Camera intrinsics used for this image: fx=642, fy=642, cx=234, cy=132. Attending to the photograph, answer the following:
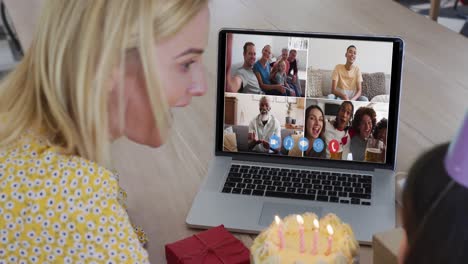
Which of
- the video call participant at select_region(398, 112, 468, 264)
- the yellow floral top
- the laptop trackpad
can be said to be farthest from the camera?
the laptop trackpad

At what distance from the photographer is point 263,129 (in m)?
1.17

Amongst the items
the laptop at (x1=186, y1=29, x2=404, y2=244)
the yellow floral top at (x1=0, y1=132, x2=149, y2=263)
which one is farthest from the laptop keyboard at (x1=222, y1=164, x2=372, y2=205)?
the yellow floral top at (x1=0, y1=132, x2=149, y2=263)

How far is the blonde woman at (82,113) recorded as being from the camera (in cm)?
76

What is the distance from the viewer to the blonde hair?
0.77 metres

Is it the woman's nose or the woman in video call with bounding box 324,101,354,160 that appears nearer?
the woman's nose

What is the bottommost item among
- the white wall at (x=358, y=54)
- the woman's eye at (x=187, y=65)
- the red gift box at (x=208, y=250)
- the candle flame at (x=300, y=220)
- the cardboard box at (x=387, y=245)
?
the red gift box at (x=208, y=250)

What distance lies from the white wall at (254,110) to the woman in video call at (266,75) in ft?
0.04

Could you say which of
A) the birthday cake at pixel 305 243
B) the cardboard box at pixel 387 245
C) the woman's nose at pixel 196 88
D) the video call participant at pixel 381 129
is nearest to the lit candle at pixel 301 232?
the birthday cake at pixel 305 243

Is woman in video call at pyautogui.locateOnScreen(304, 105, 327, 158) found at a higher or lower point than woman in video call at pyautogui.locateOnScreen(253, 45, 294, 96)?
lower

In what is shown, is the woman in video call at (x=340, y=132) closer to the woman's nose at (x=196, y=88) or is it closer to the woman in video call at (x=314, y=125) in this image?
the woman in video call at (x=314, y=125)

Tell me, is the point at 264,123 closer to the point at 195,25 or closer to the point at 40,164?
the point at 195,25

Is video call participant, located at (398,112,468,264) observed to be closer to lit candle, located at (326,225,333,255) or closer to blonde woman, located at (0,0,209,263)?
lit candle, located at (326,225,333,255)

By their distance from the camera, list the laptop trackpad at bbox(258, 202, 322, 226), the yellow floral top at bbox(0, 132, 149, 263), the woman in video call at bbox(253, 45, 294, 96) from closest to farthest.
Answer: the yellow floral top at bbox(0, 132, 149, 263), the laptop trackpad at bbox(258, 202, 322, 226), the woman in video call at bbox(253, 45, 294, 96)

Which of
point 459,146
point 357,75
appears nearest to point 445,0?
point 357,75
